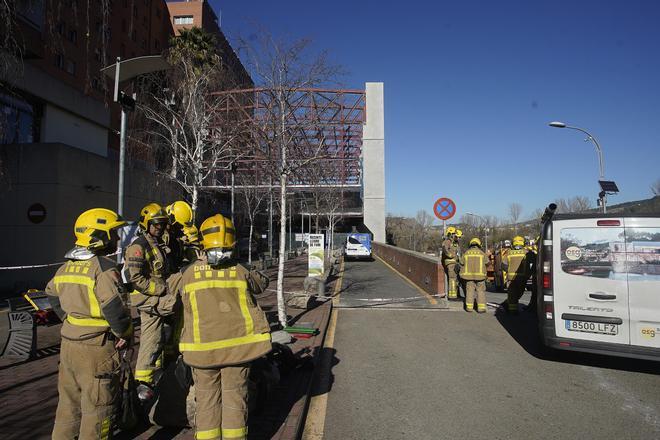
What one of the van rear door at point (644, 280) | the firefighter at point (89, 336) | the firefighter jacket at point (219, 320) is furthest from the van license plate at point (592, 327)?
the firefighter at point (89, 336)

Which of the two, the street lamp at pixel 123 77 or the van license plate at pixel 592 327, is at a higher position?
the street lamp at pixel 123 77

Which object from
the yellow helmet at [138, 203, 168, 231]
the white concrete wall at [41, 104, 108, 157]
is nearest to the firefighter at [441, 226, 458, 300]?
the yellow helmet at [138, 203, 168, 231]

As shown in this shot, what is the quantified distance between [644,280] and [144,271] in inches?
233

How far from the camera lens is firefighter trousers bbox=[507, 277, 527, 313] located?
9.83 metres

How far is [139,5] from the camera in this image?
39188 millimetres

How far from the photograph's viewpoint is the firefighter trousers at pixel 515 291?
9828 mm

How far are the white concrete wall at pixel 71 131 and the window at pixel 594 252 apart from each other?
54.7 ft

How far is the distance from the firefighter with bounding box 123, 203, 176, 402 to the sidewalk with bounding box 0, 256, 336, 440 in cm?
81

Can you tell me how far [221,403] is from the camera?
308 cm

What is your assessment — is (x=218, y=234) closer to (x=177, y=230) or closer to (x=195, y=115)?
(x=177, y=230)

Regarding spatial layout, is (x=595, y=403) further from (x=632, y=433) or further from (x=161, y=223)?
(x=161, y=223)

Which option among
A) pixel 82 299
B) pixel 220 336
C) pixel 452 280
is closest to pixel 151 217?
pixel 82 299

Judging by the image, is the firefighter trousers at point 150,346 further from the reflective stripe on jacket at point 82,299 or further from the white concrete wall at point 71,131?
the white concrete wall at point 71,131

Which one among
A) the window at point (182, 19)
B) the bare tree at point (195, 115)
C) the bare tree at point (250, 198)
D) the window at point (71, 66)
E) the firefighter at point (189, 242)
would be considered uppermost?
the window at point (182, 19)
